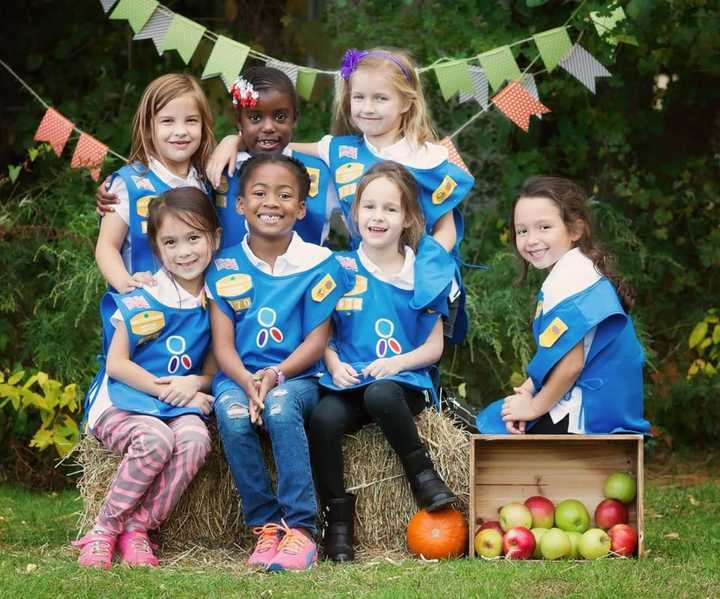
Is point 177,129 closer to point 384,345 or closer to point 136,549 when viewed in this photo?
point 384,345

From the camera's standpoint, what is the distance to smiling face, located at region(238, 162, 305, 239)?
4.65 metres

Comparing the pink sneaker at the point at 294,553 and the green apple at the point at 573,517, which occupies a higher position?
the green apple at the point at 573,517

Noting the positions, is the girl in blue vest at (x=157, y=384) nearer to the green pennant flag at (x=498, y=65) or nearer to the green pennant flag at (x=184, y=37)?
the green pennant flag at (x=184, y=37)

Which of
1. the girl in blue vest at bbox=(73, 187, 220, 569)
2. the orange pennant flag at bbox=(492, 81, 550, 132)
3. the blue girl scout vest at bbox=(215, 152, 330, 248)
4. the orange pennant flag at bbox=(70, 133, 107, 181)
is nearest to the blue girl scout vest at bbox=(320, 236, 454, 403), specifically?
the blue girl scout vest at bbox=(215, 152, 330, 248)

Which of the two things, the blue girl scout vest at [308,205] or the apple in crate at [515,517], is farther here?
the blue girl scout vest at [308,205]

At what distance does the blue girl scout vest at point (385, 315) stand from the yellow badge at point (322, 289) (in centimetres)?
8

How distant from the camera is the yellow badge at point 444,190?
4.95 metres

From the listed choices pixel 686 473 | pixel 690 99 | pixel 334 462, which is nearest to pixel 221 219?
pixel 334 462

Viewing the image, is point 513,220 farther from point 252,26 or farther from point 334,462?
point 252,26

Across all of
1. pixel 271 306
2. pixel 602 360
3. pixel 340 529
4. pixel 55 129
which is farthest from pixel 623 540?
pixel 55 129

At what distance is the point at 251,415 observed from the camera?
14.6ft

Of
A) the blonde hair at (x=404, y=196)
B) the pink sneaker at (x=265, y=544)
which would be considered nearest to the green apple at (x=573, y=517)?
the pink sneaker at (x=265, y=544)

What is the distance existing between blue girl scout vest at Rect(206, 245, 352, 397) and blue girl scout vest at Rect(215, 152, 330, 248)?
0.34 meters

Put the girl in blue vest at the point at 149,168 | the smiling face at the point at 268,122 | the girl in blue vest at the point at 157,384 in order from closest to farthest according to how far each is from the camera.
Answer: the girl in blue vest at the point at 157,384, the girl in blue vest at the point at 149,168, the smiling face at the point at 268,122
